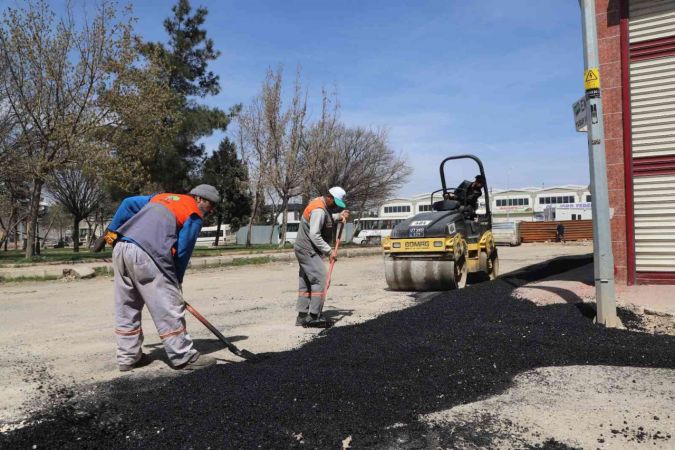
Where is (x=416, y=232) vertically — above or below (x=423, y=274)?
above

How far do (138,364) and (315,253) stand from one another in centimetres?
261

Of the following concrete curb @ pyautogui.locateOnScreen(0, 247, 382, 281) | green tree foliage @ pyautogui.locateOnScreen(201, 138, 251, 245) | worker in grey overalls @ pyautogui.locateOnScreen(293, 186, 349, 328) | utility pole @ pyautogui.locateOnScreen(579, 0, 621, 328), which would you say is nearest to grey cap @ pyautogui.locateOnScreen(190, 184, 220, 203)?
worker in grey overalls @ pyautogui.locateOnScreen(293, 186, 349, 328)

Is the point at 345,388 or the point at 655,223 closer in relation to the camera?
the point at 345,388

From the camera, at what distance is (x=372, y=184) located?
34.9 meters

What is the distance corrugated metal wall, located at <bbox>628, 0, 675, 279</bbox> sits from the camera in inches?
305

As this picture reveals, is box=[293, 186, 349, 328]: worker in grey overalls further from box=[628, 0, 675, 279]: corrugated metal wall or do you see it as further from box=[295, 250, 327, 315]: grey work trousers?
box=[628, 0, 675, 279]: corrugated metal wall

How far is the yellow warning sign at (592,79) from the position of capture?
607cm

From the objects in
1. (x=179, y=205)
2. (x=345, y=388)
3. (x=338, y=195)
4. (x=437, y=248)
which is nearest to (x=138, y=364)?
(x=179, y=205)

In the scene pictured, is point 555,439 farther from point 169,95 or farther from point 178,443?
point 169,95

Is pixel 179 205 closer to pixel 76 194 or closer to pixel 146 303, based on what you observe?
pixel 146 303

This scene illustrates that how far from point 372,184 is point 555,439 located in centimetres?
3197

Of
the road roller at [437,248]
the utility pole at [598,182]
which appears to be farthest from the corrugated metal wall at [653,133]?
the road roller at [437,248]

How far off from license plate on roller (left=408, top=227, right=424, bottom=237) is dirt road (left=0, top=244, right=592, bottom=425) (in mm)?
1055

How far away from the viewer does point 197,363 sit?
15.4 ft
